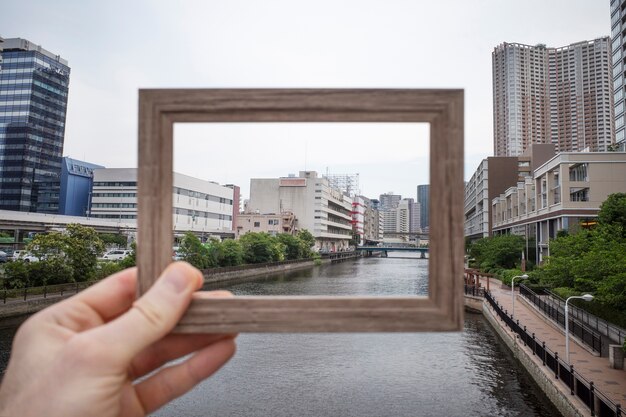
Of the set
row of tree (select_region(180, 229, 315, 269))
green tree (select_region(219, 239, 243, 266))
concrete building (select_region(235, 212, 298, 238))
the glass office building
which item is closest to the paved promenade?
row of tree (select_region(180, 229, 315, 269))

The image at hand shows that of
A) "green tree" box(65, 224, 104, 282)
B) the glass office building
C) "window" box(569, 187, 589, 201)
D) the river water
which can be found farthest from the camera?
the glass office building

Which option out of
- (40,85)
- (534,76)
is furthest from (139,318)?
(534,76)

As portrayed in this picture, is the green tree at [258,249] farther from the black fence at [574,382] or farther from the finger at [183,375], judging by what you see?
the finger at [183,375]

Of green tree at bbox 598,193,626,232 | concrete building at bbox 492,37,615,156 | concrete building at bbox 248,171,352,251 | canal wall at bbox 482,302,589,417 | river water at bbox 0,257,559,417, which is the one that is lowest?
river water at bbox 0,257,559,417

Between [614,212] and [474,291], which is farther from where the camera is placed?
[474,291]

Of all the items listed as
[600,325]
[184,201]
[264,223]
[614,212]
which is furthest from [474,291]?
[264,223]

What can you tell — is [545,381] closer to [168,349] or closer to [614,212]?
[168,349]

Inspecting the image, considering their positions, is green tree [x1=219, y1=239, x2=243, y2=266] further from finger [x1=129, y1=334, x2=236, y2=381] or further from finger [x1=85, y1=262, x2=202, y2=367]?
finger [x1=85, y1=262, x2=202, y2=367]
